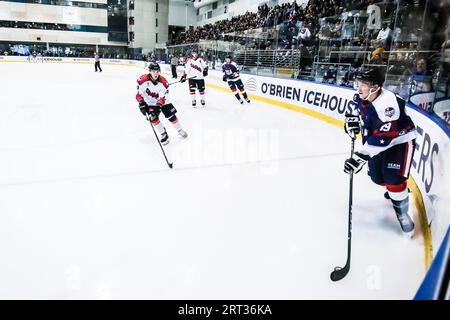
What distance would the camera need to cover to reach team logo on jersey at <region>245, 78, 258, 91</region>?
9336 millimetres

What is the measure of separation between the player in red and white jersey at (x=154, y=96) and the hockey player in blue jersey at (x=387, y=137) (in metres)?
2.94

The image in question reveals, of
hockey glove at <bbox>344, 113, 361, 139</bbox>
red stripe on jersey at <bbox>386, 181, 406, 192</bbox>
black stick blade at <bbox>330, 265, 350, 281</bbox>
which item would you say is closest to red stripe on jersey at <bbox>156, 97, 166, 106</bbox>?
hockey glove at <bbox>344, 113, 361, 139</bbox>

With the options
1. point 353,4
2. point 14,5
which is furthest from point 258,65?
point 14,5

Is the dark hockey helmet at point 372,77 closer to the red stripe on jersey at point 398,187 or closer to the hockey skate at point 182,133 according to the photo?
the red stripe on jersey at point 398,187

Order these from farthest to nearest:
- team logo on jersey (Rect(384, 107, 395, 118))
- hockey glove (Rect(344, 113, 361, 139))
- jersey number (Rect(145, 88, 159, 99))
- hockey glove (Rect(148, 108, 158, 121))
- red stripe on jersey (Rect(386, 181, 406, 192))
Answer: jersey number (Rect(145, 88, 159, 99)), hockey glove (Rect(148, 108, 158, 121)), hockey glove (Rect(344, 113, 361, 139)), red stripe on jersey (Rect(386, 181, 406, 192)), team logo on jersey (Rect(384, 107, 395, 118))

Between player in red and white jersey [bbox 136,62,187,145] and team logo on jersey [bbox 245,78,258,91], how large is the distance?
16.5 ft

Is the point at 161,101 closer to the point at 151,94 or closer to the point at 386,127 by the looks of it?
the point at 151,94

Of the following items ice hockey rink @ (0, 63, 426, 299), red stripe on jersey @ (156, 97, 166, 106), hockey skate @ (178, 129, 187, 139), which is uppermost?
red stripe on jersey @ (156, 97, 166, 106)

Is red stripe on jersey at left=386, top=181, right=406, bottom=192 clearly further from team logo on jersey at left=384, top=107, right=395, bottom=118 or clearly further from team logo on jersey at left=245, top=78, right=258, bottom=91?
team logo on jersey at left=245, top=78, right=258, bottom=91

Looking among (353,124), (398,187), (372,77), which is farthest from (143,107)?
(398,187)

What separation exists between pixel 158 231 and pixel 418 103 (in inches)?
135

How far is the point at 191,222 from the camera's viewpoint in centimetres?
246

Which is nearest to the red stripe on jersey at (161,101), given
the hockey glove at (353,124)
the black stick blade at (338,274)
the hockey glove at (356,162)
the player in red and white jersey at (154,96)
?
the player in red and white jersey at (154,96)
